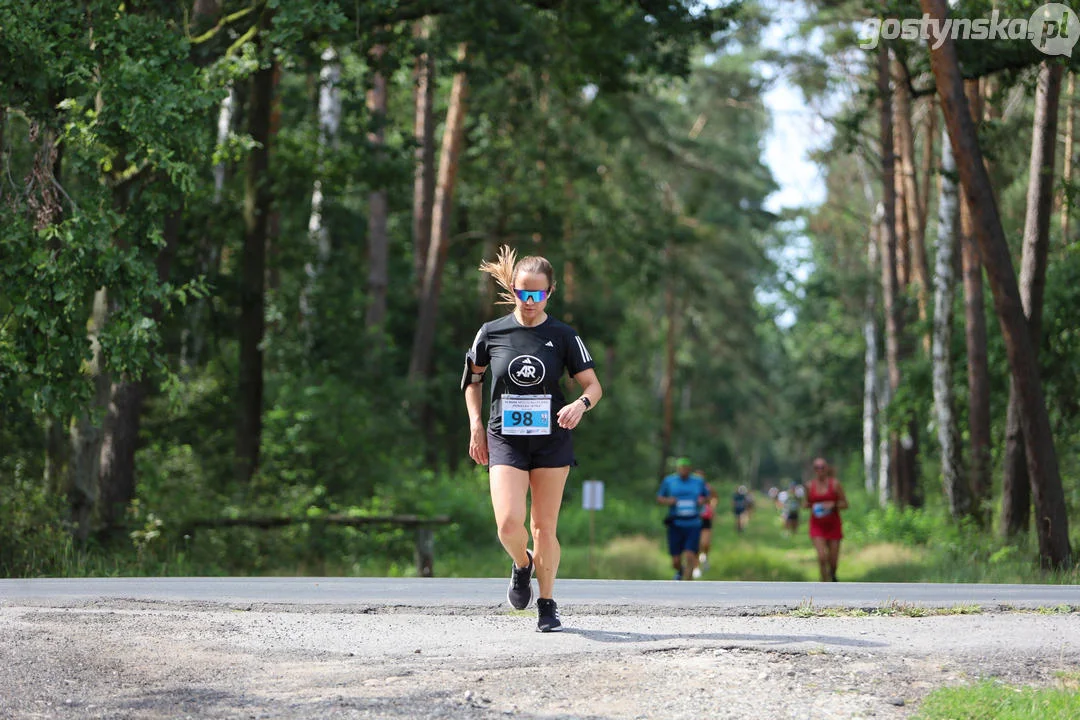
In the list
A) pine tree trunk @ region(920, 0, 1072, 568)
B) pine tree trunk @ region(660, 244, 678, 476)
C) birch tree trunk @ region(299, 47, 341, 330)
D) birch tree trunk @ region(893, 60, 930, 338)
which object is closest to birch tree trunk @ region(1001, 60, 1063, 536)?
pine tree trunk @ region(920, 0, 1072, 568)

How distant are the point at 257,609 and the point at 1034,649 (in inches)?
185

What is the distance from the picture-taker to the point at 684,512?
19.9 meters

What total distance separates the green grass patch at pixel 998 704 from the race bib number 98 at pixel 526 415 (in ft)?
8.38

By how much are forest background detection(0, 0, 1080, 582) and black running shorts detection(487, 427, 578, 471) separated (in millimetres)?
6532

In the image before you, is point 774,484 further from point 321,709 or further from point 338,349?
point 321,709

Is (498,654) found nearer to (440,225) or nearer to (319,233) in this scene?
(319,233)

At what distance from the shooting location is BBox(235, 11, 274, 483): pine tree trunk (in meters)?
23.7

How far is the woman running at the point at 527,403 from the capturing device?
8.47m

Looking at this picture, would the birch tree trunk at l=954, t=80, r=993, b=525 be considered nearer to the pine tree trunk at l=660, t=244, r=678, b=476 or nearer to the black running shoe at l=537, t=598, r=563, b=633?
the black running shoe at l=537, t=598, r=563, b=633

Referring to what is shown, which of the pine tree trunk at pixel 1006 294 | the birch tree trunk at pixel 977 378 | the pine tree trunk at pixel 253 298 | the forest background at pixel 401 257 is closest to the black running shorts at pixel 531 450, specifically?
the forest background at pixel 401 257

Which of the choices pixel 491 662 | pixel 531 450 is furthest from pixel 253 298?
pixel 491 662

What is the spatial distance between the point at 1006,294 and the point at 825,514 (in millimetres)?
3929

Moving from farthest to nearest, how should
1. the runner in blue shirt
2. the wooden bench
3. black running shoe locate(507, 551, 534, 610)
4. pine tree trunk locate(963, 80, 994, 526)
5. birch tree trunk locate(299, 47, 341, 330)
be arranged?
birch tree trunk locate(299, 47, 341, 330) → pine tree trunk locate(963, 80, 994, 526) → the runner in blue shirt → the wooden bench → black running shoe locate(507, 551, 534, 610)

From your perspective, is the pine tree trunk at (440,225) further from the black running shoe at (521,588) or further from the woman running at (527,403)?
the woman running at (527,403)
